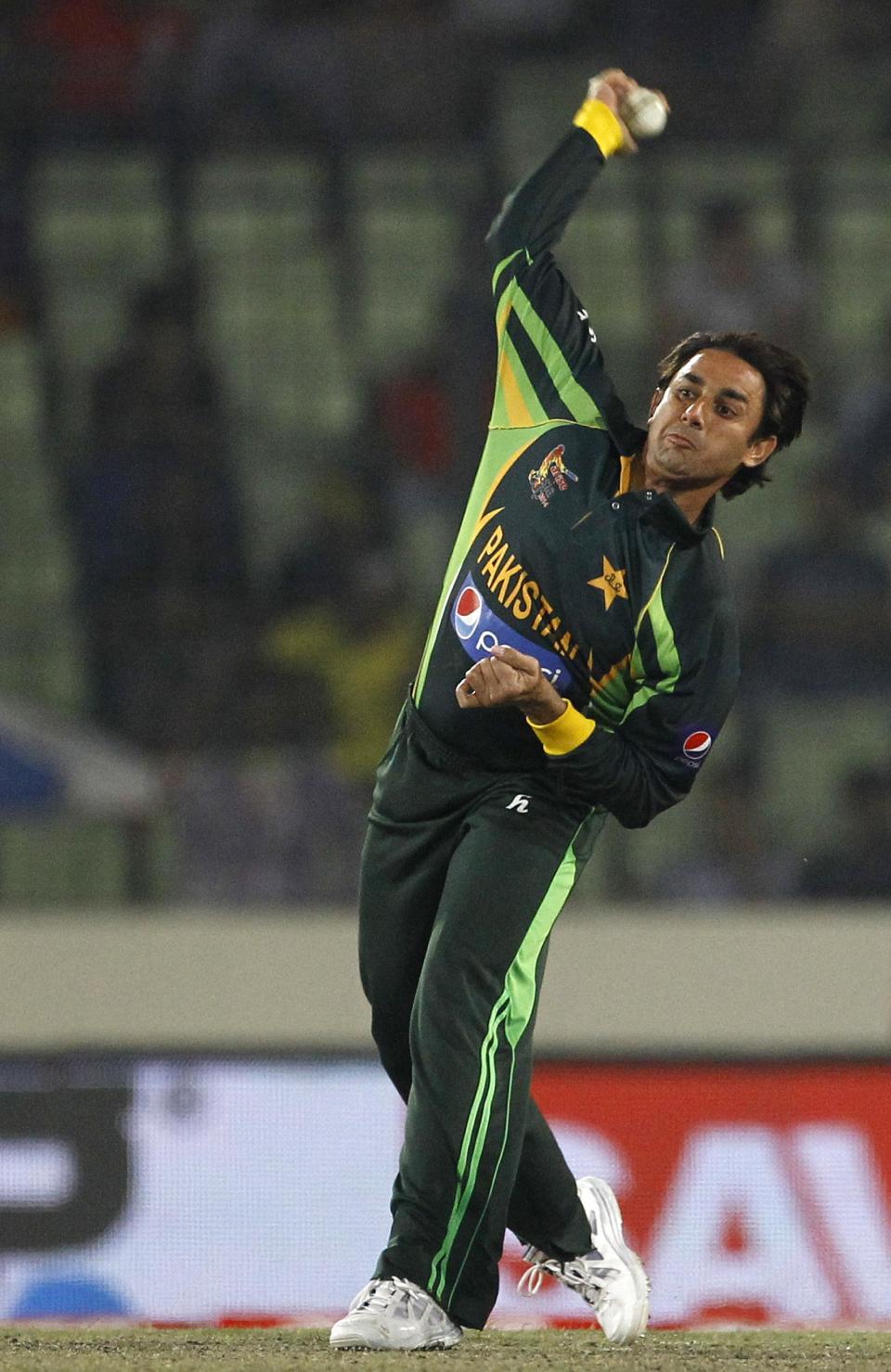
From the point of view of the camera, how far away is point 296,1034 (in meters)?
6.33

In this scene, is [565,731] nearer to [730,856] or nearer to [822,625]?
[730,856]

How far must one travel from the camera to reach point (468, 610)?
3.27 metres

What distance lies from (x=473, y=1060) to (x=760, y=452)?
1010mm

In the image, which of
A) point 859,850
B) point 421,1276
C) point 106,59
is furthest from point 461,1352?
point 106,59

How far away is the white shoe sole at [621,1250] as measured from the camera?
11.1 feet

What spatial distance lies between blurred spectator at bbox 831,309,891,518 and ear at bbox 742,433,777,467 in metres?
4.34

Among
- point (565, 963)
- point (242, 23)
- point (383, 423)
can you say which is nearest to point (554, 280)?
point (565, 963)

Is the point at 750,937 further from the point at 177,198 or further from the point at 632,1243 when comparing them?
the point at 177,198

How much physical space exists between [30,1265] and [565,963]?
2.31 m

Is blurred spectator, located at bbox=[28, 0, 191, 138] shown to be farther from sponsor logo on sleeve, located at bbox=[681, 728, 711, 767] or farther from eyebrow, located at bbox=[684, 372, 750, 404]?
sponsor logo on sleeve, located at bbox=[681, 728, 711, 767]

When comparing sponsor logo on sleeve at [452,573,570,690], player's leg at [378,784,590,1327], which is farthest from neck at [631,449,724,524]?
player's leg at [378,784,590,1327]

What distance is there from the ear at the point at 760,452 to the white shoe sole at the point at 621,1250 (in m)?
1.20

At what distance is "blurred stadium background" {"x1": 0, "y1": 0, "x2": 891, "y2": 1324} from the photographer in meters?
4.54

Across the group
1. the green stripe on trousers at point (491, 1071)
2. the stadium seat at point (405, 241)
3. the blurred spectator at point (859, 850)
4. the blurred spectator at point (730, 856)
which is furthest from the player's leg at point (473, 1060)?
the stadium seat at point (405, 241)
